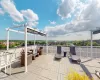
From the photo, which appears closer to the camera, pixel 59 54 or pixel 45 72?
pixel 45 72

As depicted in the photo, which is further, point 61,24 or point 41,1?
point 61,24

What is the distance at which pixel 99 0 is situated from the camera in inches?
207

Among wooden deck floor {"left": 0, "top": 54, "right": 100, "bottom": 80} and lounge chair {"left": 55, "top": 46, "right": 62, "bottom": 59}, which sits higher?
lounge chair {"left": 55, "top": 46, "right": 62, "bottom": 59}

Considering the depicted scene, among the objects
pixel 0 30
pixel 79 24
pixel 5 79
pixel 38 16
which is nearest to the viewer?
pixel 5 79

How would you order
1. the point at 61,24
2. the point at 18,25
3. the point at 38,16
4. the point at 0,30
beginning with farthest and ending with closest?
the point at 61,24 → the point at 38,16 → the point at 0,30 → the point at 18,25

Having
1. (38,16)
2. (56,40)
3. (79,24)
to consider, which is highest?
(38,16)

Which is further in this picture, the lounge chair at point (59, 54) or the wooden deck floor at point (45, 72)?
the lounge chair at point (59, 54)

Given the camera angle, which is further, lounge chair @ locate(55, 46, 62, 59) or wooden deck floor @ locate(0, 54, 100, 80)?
lounge chair @ locate(55, 46, 62, 59)

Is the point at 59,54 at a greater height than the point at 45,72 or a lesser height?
greater

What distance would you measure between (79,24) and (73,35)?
6.02ft

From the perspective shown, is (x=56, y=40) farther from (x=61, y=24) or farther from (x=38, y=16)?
(x=38, y=16)

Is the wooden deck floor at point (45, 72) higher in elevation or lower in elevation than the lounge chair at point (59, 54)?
lower

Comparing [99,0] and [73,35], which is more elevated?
[99,0]

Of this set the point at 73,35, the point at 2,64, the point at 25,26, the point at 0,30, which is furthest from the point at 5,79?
the point at 73,35
